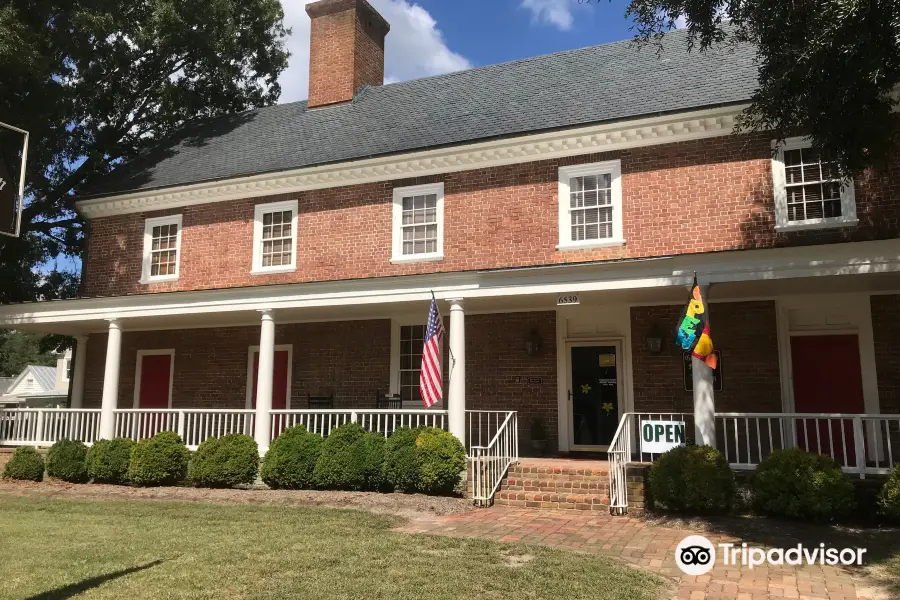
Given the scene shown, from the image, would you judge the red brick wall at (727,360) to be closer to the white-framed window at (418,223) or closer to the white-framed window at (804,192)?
the white-framed window at (804,192)

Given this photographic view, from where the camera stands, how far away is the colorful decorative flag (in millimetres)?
10227

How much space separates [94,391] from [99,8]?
977cm

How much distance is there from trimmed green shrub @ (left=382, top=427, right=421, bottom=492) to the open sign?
364 cm

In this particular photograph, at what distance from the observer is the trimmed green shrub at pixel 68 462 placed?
45.2 feet

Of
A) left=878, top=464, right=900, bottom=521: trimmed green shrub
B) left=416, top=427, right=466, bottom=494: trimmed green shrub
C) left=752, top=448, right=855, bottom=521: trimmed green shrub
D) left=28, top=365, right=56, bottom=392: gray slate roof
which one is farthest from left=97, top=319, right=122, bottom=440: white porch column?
left=28, top=365, right=56, bottom=392: gray slate roof

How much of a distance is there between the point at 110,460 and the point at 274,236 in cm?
594

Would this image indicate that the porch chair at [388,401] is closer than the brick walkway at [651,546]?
No

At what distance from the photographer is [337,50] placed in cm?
1911

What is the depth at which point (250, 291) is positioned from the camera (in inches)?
557

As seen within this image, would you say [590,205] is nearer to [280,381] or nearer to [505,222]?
[505,222]

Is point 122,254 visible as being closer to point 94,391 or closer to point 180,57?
point 94,391

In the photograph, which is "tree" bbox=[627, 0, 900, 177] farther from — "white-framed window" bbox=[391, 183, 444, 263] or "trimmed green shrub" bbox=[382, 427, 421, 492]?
"trimmed green shrub" bbox=[382, 427, 421, 492]

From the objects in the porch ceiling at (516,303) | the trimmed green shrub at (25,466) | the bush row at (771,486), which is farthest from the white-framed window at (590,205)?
the trimmed green shrub at (25,466)

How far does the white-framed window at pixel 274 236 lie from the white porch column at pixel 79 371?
5751 millimetres
